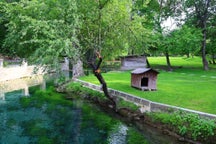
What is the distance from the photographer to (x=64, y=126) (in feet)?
50.9

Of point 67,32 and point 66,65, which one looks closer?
point 67,32

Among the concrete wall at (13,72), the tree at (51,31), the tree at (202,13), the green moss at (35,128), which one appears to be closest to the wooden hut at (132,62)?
the tree at (202,13)

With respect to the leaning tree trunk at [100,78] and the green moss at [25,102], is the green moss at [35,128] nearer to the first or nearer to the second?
the leaning tree trunk at [100,78]

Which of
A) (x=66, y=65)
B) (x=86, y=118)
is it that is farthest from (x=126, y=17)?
(x=66, y=65)

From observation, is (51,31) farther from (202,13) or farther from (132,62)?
(202,13)

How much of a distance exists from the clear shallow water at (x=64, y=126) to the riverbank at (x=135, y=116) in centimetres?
45

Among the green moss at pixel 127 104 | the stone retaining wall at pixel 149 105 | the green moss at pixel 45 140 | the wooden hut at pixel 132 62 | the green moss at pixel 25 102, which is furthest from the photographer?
the wooden hut at pixel 132 62

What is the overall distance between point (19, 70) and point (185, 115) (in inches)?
1030

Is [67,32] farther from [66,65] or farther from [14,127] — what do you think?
Answer: [66,65]

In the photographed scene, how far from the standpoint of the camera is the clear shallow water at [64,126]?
13305 millimetres

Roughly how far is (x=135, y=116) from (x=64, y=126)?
388cm

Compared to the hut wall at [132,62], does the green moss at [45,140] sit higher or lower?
lower

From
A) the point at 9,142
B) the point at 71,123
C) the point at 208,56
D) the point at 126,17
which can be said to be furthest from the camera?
the point at 208,56

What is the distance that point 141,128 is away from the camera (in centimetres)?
1494
